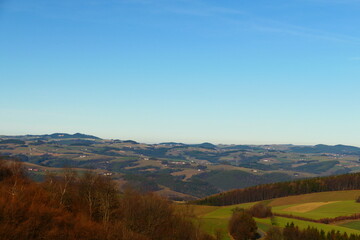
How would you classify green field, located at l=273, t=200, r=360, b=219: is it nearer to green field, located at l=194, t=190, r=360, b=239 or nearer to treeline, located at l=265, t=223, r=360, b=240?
green field, located at l=194, t=190, r=360, b=239

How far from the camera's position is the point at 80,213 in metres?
70.1

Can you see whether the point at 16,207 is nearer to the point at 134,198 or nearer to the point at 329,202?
the point at 134,198

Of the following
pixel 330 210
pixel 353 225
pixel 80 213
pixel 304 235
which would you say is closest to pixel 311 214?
pixel 330 210

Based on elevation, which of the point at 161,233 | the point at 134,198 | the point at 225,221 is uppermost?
the point at 134,198

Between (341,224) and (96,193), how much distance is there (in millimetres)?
106563

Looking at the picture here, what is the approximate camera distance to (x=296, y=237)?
11400 cm

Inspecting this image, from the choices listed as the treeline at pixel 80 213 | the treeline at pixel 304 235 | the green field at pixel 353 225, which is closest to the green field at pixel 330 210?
the green field at pixel 353 225

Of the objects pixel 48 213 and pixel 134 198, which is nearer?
pixel 48 213

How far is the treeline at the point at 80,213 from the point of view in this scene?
169ft

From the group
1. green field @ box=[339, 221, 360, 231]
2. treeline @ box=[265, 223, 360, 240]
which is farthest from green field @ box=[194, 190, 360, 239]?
treeline @ box=[265, 223, 360, 240]

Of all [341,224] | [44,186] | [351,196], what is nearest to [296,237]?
[341,224]

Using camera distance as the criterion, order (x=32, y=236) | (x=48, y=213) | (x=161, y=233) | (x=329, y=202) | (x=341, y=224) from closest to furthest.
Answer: (x=32, y=236) → (x=48, y=213) → (x=161, y=233) → (x=341, y=224) → (x=329, y=202)

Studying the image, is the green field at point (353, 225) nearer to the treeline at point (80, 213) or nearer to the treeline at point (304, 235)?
the treeline at point (304, 235)

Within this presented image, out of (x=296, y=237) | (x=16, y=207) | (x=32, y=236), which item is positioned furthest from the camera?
(x=296, y=237)
